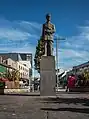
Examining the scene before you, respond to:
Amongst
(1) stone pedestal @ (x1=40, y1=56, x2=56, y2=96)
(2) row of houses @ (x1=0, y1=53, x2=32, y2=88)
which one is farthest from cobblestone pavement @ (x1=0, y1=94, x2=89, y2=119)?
(2) row of houses @ (x1=0, y1=53, x2=32, y2=88)

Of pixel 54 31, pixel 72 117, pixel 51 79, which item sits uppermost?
pixel 54 31

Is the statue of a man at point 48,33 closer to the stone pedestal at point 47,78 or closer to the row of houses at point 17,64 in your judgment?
the stone pedestal at point 47,78

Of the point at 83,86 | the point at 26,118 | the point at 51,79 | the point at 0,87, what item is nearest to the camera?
the point at 26,118

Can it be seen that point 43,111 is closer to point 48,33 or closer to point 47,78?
point 47,78

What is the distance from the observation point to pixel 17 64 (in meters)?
128

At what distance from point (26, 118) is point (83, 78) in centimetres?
2641

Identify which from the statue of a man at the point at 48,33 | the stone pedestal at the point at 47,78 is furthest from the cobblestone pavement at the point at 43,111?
the statue of a man at the point at 48,33

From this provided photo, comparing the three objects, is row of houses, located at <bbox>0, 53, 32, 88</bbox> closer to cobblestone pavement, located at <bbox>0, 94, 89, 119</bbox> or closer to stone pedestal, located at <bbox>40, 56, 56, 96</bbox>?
stone pedestal, located at <bbox>40, 56, 56, 96</bbox>

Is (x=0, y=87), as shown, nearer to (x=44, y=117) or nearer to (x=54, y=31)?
(x=54, y=31)

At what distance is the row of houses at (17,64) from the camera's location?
306ft

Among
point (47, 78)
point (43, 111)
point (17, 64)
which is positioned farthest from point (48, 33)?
point (17, 64)

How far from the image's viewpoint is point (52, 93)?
22.1 meters

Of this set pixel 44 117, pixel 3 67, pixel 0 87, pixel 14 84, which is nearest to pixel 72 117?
pixel 44 117

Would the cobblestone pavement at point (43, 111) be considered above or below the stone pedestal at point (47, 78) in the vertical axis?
below
